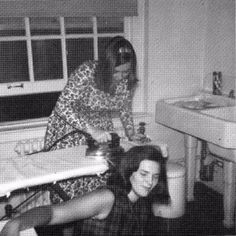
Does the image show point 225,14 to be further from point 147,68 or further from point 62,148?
point 62,148

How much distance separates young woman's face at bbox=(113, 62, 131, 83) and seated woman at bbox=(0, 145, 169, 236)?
708mm

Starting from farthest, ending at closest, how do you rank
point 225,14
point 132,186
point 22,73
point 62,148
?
point 22,73
point 225,14
point 62,148
point 132,186

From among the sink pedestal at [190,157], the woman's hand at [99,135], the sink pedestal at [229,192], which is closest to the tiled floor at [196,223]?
the sink pedestal at [229,192]

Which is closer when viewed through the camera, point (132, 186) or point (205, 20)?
point (132, 186)

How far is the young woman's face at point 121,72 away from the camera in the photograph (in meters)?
2.28

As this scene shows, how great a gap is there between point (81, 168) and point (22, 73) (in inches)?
264

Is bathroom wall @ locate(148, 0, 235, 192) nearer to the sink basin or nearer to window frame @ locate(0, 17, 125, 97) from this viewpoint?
the sink basin

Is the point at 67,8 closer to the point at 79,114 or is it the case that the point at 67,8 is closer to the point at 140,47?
the point at 140,47

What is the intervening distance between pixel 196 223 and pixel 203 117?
832 mm

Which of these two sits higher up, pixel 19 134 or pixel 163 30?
pixel 163 30

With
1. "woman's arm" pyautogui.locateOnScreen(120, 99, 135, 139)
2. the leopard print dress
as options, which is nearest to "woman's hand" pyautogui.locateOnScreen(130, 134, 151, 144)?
"woman's arm" pyautogui.locateOnScreen(120, 99, 135, 139)

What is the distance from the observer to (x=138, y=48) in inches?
130

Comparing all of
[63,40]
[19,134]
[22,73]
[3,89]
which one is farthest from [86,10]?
[22,73]

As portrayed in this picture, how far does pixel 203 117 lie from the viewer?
9.11ft
